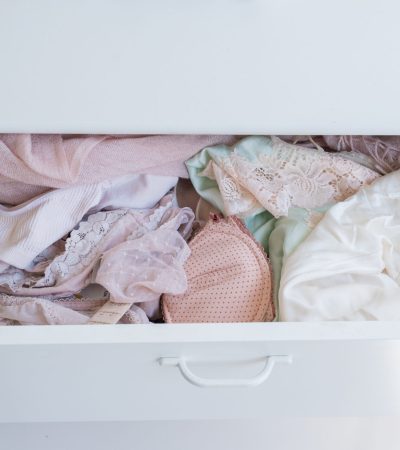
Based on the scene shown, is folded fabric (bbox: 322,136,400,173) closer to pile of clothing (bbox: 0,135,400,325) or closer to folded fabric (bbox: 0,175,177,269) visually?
pile of clothing (bbox: 0,135,400,325)

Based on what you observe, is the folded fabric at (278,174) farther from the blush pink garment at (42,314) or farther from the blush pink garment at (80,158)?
the blush pink garment at (42,314)

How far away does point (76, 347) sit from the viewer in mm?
540

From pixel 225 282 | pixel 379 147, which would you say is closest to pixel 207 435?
pixel 225 282

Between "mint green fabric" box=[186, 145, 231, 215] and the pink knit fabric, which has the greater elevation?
"mint green fabric" box=[186, 145, 231, 215]

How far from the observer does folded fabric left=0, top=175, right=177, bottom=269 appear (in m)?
0.73

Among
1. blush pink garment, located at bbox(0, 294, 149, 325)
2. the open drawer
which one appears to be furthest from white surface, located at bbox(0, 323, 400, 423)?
blush pink garment, located at bbox(0, 294, 149, 325)

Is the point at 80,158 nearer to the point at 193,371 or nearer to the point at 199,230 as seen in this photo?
the point at 199,230

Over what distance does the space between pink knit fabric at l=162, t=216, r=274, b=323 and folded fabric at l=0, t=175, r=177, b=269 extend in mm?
93

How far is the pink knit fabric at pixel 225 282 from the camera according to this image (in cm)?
72

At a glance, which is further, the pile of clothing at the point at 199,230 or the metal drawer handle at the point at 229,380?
the pile of clothing at the point at 199,230

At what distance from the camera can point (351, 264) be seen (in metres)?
0.72
